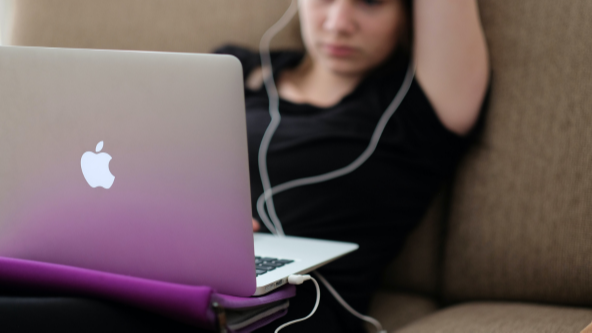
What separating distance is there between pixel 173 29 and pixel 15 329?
38.1 inches

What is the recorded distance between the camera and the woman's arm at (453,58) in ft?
2.91

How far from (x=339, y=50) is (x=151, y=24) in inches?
21.9

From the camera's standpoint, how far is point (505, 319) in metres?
0.72

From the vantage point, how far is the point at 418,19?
0.94m

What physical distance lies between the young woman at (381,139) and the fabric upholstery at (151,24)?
23cm

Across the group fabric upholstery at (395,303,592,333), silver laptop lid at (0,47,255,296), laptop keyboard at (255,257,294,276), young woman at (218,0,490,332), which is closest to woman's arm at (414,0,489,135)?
young woman at (218,0,490,332)

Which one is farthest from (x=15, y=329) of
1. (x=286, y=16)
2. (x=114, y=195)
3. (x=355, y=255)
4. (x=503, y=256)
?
(x=286, y=16)

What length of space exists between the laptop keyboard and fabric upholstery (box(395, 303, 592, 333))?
0.26 m

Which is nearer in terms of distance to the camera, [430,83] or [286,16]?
[430,83]

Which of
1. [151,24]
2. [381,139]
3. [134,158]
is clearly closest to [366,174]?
[381,139]

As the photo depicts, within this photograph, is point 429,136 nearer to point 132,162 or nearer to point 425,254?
point 425,254

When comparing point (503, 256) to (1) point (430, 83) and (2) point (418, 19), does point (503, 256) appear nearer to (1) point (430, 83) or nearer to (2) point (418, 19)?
(1) point (430, 83)

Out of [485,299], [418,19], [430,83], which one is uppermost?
[418,19]

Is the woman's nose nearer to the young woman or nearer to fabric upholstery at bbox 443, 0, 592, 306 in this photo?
the young woman
